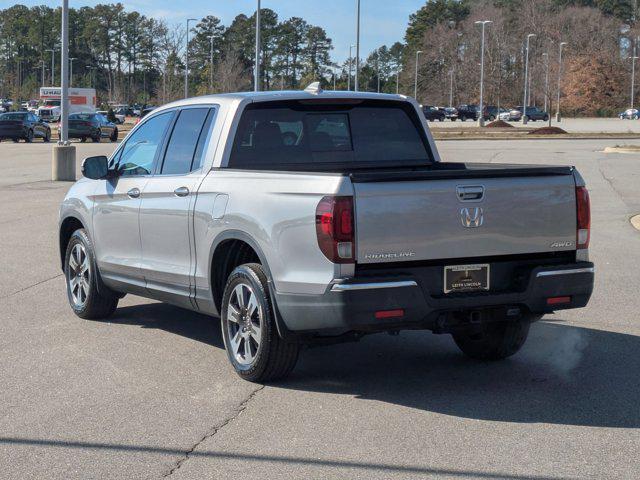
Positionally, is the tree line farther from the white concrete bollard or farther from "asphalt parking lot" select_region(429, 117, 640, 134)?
the white concrete bollard

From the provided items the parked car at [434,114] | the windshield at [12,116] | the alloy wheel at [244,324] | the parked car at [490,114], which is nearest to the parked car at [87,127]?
the windshield at [12,116]

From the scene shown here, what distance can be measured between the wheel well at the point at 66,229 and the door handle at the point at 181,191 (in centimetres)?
221

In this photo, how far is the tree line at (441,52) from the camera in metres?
122

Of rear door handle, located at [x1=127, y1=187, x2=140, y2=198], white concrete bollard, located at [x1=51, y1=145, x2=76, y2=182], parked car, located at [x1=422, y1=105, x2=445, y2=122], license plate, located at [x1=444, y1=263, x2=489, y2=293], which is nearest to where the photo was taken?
license plate, located at [x1=444, y1=263, x2=489, y2=293]

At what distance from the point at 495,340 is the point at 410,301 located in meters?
1.57

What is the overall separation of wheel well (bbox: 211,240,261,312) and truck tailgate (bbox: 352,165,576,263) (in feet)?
4.14

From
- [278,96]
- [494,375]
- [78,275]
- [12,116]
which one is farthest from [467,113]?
[494,375]

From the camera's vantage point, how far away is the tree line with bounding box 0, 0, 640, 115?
12219 cm

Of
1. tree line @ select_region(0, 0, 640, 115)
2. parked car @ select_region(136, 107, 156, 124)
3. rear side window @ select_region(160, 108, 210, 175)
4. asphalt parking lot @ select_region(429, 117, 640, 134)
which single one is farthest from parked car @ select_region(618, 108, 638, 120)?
rear side window @ select_region(160, 108, 210, 175)

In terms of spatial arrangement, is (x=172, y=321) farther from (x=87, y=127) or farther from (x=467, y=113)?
(x=467, y=113)

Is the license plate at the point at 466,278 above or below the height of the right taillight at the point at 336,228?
below

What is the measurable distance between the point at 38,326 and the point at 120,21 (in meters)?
163

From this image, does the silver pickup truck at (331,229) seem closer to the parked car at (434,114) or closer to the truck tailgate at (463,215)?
the truck tailgate at (463,215)

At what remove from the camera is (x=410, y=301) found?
6223 mm
